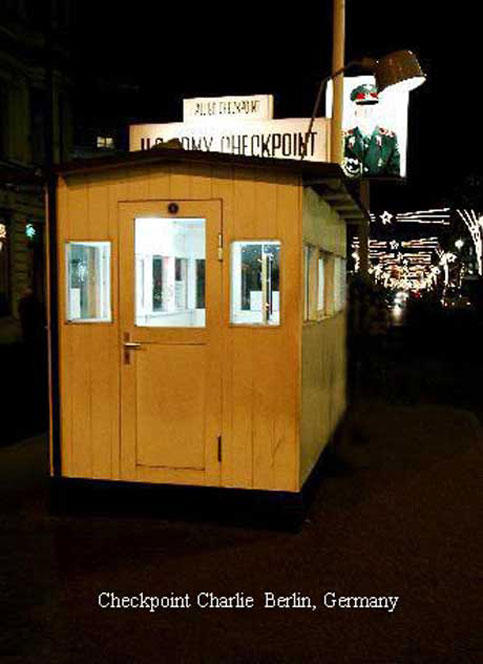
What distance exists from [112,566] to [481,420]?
8043 mm

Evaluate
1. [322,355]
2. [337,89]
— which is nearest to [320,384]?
[322,355]

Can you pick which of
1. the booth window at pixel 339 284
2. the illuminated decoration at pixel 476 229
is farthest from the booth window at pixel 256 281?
the illuminated decoration at pixel 476 229

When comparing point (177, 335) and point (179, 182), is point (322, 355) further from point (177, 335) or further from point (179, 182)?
point (179, 182)

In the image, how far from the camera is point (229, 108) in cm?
1094

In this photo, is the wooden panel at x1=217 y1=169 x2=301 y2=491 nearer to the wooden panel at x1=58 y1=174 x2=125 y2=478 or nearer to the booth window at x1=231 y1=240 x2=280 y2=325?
the booth window at x1=231 y1=240 x2=280 y2=325

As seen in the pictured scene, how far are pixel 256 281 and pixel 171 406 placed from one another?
1.29m

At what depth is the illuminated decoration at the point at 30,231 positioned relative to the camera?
27117 millimetres

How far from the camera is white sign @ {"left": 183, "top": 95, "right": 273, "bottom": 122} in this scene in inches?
420

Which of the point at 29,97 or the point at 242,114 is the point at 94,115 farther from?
the point at 242,114

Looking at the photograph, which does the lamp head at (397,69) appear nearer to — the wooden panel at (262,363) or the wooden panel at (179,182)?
the wooden panel at (262,363)

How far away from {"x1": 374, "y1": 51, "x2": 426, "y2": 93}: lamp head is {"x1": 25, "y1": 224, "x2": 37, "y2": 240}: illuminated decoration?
20.2 meters

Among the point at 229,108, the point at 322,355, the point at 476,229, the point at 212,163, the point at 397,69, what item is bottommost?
the point at 322,355

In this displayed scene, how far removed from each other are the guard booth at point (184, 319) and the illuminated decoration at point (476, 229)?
52.6 meters

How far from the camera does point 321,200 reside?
8039mm
